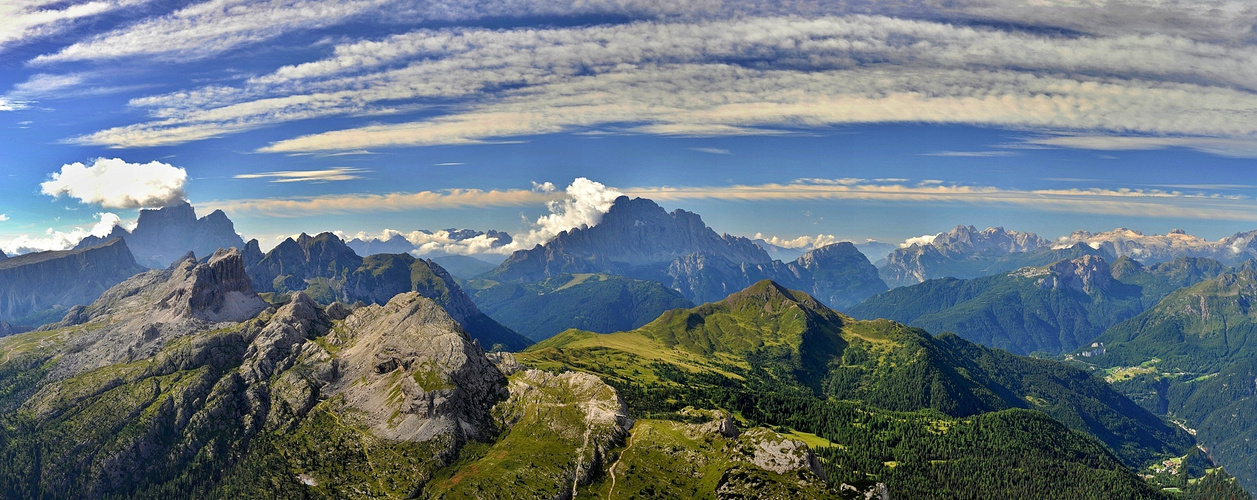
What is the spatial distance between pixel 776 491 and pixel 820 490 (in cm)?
1325

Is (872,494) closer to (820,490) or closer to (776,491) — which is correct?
(820,490)

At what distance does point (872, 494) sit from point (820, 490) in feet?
53.5

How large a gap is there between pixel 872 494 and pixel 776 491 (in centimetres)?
2951

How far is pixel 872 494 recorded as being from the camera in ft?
652

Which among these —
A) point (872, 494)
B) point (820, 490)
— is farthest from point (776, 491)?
point (872, 494)

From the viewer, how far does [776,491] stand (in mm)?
196250

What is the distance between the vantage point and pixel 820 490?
19688cm
